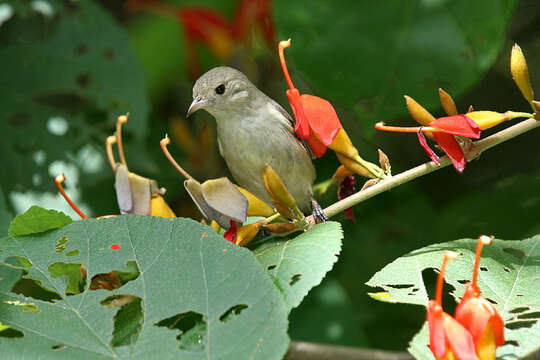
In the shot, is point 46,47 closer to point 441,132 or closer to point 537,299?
point 441,132

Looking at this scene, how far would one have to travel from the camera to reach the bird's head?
1.74m

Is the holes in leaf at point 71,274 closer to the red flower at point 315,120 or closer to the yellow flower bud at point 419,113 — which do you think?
the red flower at point 315,120

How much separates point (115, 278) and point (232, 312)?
0.29 meters

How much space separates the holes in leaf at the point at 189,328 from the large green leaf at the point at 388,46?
762mm

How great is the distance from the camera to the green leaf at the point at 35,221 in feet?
3.84

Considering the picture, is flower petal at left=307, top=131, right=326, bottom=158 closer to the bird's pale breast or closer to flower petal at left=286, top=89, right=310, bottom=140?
flower petal at left=286, top=89, right=310, bottom=140

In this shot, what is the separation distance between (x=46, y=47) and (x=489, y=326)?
1815 millimetres

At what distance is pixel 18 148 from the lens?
206 centimetres

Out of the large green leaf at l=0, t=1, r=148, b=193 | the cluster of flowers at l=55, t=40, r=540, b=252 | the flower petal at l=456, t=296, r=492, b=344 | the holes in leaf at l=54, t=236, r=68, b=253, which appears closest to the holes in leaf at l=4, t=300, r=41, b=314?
the holes in leaf at l=54, t=236, r=68, b=253

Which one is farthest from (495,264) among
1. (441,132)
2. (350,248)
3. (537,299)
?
(350,248)

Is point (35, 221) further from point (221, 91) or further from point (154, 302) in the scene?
point (221, 91)

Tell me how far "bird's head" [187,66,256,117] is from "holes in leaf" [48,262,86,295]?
0.63 m

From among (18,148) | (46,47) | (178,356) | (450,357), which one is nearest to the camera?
(450,357)

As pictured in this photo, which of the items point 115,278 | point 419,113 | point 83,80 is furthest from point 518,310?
point 83,80
